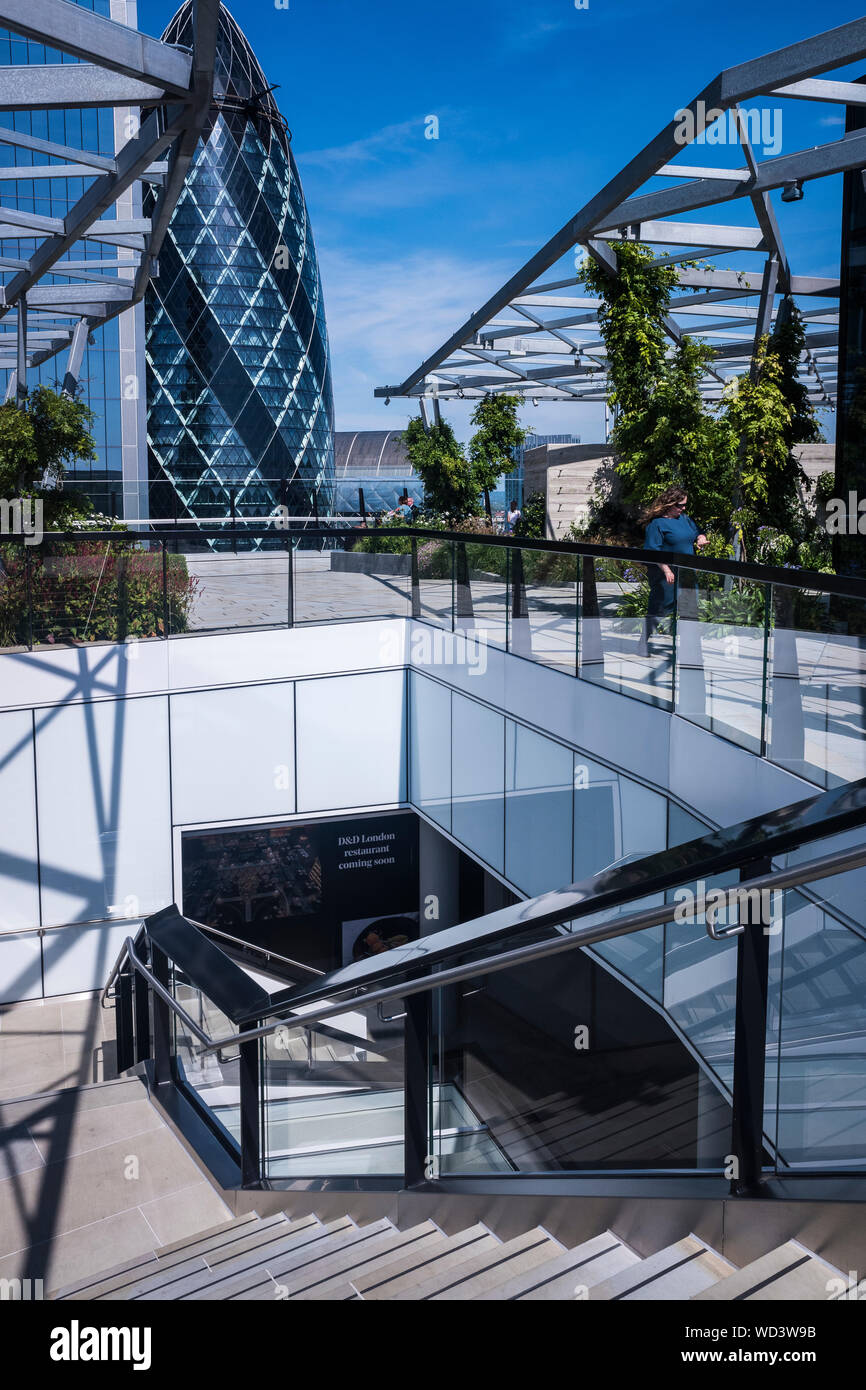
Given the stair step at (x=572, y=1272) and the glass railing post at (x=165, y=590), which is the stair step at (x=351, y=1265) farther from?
the glass railing post at (x=165, y=590)

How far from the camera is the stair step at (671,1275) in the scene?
7.23ft

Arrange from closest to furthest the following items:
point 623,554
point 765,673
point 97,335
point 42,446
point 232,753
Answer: point 765,673 < point 623,554 < point 232,753 < point 42,446 < point 97,335

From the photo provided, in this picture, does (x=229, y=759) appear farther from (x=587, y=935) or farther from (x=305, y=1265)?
(x=587, y=935)

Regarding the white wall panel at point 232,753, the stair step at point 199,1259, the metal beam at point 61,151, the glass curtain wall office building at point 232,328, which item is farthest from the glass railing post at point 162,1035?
the glass curtain wall office building at point 232,328

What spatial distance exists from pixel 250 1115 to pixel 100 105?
6.97 metres

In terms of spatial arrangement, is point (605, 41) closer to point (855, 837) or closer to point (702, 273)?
point (702, 273)

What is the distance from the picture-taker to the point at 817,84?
7.92 metres

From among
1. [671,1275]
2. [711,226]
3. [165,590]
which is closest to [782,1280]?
[671,1275]

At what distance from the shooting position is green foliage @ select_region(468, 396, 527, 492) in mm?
22047

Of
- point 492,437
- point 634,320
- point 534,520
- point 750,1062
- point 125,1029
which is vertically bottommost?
point 125,1029

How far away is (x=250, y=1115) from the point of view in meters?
4.50

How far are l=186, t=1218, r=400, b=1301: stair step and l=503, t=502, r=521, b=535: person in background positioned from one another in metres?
18.8

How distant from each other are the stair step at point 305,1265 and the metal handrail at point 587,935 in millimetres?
697
